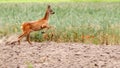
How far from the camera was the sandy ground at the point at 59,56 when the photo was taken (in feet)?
38.6

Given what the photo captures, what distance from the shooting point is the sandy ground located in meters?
11.8

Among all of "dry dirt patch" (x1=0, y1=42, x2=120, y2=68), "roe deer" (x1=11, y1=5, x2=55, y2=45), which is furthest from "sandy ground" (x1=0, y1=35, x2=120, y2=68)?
"roe deer" (x1=11, y1=5, x2=55, y2=45)

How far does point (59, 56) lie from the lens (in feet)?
41.5

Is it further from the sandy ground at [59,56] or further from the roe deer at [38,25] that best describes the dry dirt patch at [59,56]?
the roe deer at [38,25]

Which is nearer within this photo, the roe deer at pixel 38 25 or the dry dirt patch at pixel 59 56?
the dry dirt patch at pixel 59 56

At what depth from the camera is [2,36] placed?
1858 cm

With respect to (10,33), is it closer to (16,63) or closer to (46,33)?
(46,33)

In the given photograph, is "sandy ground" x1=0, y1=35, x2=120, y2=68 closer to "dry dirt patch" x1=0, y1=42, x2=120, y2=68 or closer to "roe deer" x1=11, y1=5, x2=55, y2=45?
"dry dirt patch" x1=0, y1=42, x2=120, y2=68

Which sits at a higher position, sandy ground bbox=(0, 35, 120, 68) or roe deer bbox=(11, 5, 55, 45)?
roe deer bbox=(11, 5, 55, 45)

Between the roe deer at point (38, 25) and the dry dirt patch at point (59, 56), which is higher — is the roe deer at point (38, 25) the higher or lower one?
the higher one

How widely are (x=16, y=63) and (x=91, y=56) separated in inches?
61.9

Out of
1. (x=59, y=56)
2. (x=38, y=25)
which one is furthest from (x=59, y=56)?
(x=38, y=25)

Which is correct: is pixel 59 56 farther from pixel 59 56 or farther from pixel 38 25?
pixel 38 25

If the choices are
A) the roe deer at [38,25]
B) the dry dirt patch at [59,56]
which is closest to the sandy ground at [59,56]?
the dry dirt patch at [59,56]
